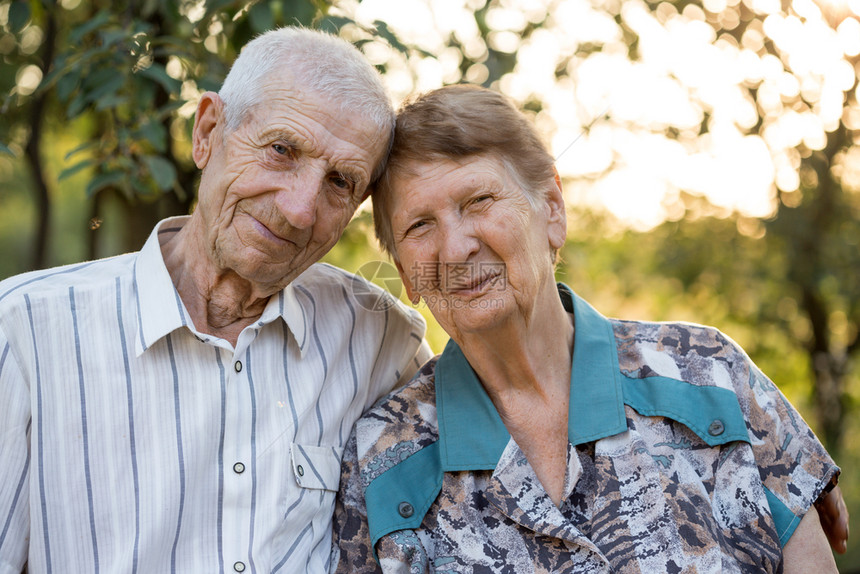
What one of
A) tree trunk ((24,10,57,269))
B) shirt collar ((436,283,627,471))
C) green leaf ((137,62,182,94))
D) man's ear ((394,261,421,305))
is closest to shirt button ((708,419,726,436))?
shirt collar ((436,283,627,471))

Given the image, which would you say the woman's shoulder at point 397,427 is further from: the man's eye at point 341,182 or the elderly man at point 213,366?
the man's eye at point 341,182

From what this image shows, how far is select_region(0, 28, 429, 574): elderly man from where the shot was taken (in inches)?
74.3

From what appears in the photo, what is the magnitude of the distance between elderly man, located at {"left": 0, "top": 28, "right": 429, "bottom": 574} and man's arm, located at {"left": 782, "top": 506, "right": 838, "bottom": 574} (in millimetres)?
1284

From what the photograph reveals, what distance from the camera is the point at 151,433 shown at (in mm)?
1970

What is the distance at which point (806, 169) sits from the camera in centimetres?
546

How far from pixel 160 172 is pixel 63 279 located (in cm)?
69

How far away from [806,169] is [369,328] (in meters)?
4.28

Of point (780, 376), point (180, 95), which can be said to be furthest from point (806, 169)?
point (180, 95)

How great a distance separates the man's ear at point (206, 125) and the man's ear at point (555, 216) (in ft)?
3.29

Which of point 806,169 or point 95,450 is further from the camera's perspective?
point 806,169

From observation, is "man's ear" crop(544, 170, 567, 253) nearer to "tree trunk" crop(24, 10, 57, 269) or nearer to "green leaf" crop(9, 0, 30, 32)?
"green leaf" crop(9, 0, 30, 32)

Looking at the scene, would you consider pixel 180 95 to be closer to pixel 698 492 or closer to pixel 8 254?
pixel 698 492

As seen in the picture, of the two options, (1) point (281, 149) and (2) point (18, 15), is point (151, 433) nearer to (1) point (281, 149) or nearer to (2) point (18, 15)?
(1) point (281, 149)

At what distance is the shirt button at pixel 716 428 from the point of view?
2105 mm
